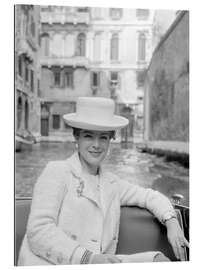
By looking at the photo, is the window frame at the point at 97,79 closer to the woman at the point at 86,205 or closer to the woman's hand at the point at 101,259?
the woman at the point at 86,205

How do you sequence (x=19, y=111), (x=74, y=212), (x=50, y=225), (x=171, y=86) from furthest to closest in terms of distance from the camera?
(x=171, y=86), (x=19, y=111), (x=74, y=212), (x=50, y=225)

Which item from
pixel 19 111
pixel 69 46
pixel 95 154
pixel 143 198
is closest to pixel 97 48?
pixel 69 46

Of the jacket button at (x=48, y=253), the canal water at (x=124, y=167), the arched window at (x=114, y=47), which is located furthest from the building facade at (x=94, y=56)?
the jacket button at (x=48, y=253)

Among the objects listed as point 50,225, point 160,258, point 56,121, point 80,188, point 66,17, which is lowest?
point 160,258

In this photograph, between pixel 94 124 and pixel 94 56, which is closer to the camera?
pixel 94 124

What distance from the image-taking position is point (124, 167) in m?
2.57

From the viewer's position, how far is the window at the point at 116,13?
254cm

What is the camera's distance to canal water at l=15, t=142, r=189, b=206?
242cm

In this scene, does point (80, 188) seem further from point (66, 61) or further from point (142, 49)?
point (142, 49)

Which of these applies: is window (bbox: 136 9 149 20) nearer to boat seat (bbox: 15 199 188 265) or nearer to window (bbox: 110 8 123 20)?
window (bbox: 110 8 123 20)

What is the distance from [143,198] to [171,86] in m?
0.84

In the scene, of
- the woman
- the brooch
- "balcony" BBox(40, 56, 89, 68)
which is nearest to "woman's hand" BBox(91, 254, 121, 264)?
the woman

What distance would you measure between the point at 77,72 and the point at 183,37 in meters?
0.69

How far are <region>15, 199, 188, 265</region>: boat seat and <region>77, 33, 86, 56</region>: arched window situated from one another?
999mm
